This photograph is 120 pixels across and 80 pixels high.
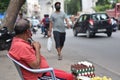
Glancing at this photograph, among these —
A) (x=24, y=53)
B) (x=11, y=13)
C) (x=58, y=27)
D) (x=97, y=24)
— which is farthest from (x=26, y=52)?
(x=97, y=24)

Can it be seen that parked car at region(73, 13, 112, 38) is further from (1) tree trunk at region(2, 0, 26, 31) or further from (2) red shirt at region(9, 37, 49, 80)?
(2) red shirt at region(9, 37, 49, 80)

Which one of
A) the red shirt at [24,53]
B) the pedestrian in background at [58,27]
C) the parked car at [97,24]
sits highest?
the red shirt at [24,53]

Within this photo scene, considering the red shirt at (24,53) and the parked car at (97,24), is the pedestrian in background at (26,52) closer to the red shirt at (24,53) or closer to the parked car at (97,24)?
the red shirt at (24,53)

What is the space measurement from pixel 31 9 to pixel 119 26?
85963mm

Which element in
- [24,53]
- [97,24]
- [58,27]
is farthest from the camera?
[97,24]

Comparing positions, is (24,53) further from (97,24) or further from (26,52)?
(97,24)

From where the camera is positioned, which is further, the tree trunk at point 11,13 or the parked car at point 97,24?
the parked car at point 97,24

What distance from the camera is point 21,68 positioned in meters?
5.48

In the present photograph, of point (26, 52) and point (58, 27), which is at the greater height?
point (26, 52)

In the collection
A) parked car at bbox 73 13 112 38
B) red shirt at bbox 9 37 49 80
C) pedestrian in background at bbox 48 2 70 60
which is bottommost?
parked car at bbox 73 13 112 38

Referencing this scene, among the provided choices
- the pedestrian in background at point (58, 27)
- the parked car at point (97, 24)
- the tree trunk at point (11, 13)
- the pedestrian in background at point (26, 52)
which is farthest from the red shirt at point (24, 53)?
the parked car at point (97, 24)

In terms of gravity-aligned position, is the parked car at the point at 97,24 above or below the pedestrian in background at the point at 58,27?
below

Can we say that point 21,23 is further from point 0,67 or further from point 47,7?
point 47,7

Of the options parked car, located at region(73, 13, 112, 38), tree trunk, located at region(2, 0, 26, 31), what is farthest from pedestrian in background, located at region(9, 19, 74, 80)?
parked car, located at region(73, 13, 112, 38)
